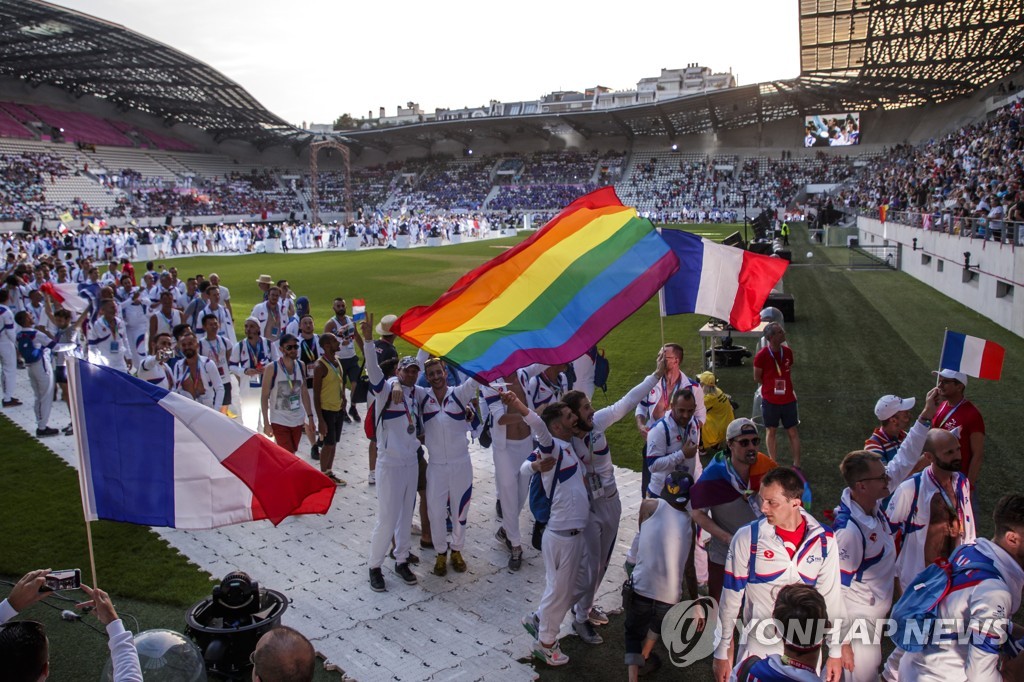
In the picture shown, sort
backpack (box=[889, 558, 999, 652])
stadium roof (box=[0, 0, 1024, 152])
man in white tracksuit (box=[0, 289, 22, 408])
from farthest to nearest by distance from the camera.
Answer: stadium roof (box=[0, 0, 1024, 152]) → man in white tracksuit (box=[0, 289, 22, 408]) → backpack (box=[889, 558, 999, 652])

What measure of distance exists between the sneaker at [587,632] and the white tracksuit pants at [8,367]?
11.2m

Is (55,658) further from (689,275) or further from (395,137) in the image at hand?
(395,137)

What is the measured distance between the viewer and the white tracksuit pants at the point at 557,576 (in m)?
5.05

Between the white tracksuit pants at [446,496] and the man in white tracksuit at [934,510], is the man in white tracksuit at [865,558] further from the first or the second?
the white tracksuit pants at [446,496]

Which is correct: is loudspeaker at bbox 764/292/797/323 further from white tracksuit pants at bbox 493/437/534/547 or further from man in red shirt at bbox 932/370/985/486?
white tracksuit pants at bbox 493/437/534/547

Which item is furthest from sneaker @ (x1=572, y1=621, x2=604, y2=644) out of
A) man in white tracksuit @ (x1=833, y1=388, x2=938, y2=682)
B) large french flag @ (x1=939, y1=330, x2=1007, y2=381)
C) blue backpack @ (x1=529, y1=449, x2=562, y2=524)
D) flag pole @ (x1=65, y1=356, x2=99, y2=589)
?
large french flag @ (x1=939, y1=330, x2=1007, y2=381)

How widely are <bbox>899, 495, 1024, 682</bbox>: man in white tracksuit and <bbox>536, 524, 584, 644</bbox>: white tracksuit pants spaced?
2.14m

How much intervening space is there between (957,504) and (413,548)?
15.5 feet

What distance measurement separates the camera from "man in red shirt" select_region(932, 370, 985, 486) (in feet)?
19.1

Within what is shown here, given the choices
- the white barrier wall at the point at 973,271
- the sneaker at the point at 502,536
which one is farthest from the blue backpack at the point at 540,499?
the white barrier wall at the point at 973,271

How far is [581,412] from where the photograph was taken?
5117 mm

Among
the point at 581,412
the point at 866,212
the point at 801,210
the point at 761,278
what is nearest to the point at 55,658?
the point at 581,412

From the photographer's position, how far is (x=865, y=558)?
13.7 ft

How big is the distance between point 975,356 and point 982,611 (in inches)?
147
